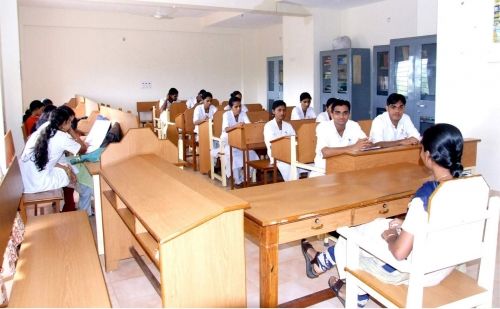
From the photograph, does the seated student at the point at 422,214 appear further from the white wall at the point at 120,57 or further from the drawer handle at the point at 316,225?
the white wall at the point at 120,57

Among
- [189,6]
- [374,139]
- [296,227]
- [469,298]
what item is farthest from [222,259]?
[189,6]

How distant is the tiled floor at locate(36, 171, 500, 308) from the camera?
2703mm

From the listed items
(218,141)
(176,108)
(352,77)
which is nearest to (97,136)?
(218,141)

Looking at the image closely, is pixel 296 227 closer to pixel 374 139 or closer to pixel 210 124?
pixel 374 139

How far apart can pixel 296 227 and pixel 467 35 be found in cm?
363

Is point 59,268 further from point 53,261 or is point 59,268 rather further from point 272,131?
point 272,131

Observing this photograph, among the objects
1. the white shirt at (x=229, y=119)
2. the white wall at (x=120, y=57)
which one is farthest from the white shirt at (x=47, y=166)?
the white wall at (x=120, y=57)

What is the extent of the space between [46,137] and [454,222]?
3231mm

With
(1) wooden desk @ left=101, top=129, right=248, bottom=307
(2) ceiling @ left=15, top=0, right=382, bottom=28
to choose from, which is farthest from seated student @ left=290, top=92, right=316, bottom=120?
(1) wooden desk @ left=101, top=129, right=248, bottom=307

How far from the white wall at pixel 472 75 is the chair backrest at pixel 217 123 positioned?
2.82 m

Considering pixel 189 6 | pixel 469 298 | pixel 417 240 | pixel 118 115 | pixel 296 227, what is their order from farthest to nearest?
pixel 189 6
pixel 118 115
pixel 296 227
pixel 469 298
pixel 417 240

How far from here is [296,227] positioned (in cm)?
198

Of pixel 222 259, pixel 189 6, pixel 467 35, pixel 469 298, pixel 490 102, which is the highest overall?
pixel 189 6

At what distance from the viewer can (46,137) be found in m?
3.71
